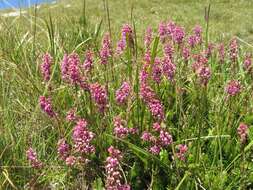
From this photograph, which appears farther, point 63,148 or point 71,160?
point 63,148

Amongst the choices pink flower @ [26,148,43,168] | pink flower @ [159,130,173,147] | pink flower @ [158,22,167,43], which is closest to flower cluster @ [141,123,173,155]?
pink flower @ [159,130,173,147]

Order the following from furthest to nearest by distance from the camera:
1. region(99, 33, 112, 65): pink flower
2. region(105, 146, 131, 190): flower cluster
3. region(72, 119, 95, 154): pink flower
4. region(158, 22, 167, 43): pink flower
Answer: region(158, 22, 167, 43): pink flower → region(99, 33, 112, 65): pink flower → region(72, 119, 95, 154): pink flower → region(105, 146, 131, 190): flower cluster

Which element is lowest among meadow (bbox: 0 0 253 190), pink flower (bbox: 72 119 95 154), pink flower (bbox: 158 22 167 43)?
meadow (bbox: 0 0 253 190)

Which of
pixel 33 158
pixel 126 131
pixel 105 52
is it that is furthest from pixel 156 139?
pixel 105 52

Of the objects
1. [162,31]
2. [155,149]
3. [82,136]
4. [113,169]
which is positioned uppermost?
[162,31]

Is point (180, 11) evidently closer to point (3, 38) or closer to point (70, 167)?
point (3, 38)

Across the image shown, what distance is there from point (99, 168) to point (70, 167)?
0.23 meters

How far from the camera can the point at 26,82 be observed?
160 inches

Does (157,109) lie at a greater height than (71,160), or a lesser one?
greater

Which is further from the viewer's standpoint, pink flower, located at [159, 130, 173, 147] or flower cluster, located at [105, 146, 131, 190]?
pink flower, located at [159, 130, 173, 147]

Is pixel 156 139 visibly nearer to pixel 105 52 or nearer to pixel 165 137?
pixel 165 137

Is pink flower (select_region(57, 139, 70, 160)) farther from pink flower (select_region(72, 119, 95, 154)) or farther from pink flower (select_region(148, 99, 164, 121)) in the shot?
pink flower (select_region(148, 99, 164, 121))

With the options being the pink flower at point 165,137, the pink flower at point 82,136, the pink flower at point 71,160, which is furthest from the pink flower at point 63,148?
the pink flower at point 165,137

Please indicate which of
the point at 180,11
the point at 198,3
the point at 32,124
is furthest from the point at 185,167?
the point at 198,3
